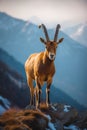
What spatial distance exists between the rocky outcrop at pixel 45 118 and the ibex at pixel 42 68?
11cm

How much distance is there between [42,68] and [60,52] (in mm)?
309

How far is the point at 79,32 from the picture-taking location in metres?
4.21

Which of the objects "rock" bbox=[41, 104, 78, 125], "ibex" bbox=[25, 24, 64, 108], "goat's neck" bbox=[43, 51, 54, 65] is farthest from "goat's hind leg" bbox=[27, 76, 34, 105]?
"goat's neck" bbox=[43, 51, 54, 65]

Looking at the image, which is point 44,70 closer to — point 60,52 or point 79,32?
point 60,52

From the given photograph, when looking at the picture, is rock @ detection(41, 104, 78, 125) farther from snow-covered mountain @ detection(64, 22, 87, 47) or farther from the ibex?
snow-covered mountain @ detection(64, 22, 87, 47)

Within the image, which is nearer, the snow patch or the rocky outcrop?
the rocky outcrop

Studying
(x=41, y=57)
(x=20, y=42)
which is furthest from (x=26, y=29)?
(x=41, y=57)

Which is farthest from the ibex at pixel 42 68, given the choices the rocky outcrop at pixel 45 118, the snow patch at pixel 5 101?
the snow patch at pixel 5 101

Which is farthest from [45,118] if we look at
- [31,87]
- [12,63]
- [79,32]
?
[79,32]

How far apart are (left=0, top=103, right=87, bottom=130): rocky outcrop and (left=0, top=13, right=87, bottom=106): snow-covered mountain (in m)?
0.22

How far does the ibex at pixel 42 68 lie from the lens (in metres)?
3.75

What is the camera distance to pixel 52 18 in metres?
4.10

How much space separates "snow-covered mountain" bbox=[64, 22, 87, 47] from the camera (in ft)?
13.7

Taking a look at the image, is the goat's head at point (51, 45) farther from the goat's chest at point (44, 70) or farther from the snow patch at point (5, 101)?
the snow patch at point (5, 101)
